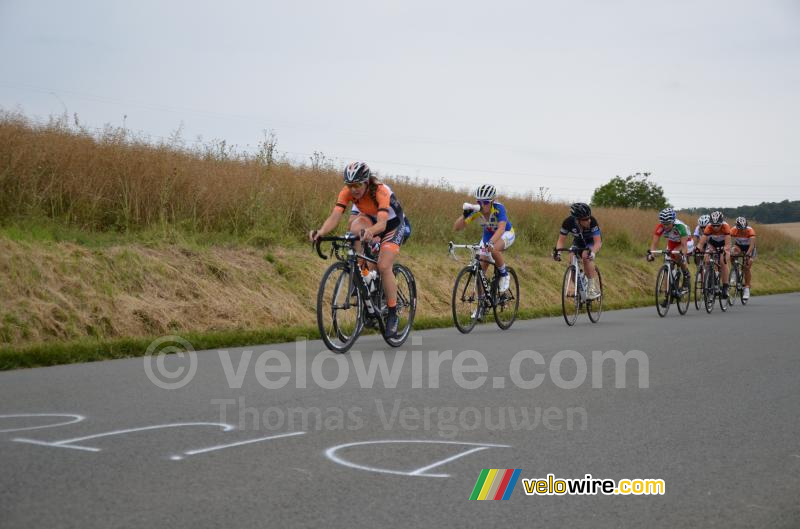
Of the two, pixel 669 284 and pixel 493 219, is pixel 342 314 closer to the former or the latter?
pixel 493 219

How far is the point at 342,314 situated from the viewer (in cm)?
1054

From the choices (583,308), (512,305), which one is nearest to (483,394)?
(512,305)

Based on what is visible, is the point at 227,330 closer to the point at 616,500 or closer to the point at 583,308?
the point at 583,308

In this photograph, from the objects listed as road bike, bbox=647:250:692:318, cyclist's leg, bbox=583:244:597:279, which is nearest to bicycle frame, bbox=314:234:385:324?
cyclist's leg, bbox=583:244:597:279

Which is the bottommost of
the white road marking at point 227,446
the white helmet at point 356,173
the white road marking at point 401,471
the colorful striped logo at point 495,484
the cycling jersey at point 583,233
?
the colorful striped logo at point 495,484

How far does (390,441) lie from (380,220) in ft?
16.0

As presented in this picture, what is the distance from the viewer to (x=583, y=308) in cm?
1620

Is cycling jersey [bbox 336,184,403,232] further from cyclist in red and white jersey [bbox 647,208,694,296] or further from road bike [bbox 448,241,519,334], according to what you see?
cyclist in red and white jersey [bbox 647,208,694,296]

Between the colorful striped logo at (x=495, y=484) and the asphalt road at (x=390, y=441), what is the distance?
5 centimetres

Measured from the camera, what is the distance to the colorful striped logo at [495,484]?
15.0 feet

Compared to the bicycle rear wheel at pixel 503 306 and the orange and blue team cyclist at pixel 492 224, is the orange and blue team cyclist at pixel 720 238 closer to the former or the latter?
the bicycle rear wheel at pixel 503 306

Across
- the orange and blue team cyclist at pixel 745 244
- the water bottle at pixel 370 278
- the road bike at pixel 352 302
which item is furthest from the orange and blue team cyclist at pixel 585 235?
the orange and blue team cyclist at pixel 745 244

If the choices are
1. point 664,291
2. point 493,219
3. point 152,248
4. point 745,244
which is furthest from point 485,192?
point 745,244

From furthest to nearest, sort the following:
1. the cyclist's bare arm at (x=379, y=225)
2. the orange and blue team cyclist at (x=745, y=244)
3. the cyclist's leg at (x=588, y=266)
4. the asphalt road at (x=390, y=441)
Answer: the orange and blue team cyclist at (x=745, y=244)
the cyclist's leg at (x=588, y=266)
the cyclist's bare arm at (x=379, y=225)
the asphalt road at (x=390, y=441)
